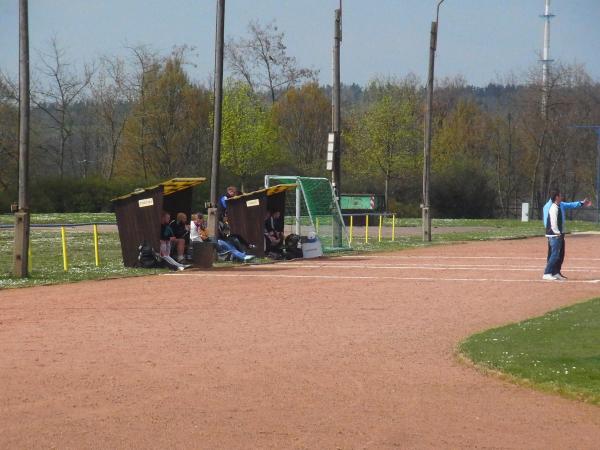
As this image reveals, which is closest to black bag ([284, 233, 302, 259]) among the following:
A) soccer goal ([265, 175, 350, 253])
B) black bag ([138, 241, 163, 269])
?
soccer goal ([265, 175, 350, 253])

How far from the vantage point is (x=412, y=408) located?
864 cm

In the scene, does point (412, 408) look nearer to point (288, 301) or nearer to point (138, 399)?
point (138, 399)

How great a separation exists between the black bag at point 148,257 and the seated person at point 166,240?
16 centimetres

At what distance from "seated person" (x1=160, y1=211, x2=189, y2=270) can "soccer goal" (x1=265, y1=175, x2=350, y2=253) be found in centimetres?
665

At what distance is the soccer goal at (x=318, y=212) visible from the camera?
2981 centimetres

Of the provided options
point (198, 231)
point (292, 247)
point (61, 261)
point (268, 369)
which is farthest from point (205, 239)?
point (268, 369)

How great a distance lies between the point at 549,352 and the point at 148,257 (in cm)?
1337

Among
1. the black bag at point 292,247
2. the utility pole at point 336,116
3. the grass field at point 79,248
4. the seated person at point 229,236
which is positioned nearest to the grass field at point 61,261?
the grass field at point 79,248

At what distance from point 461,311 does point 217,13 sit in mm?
13292

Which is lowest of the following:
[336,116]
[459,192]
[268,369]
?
[268,369]

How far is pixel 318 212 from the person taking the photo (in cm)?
3047

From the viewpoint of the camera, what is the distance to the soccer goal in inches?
1174

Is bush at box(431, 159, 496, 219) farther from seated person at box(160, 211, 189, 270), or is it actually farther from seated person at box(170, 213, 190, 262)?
seated person at box(160, 211, 189, 270)

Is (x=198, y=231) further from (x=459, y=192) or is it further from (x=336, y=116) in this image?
(x=459, y=192)
